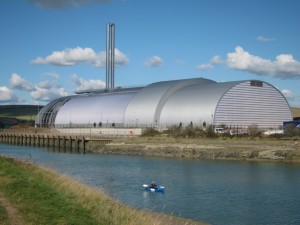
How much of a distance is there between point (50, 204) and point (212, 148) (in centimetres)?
4798

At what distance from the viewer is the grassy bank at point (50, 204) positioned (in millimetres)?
12805

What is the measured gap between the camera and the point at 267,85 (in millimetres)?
93875

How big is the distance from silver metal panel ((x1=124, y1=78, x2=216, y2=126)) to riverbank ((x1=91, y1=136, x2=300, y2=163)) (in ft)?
62.6

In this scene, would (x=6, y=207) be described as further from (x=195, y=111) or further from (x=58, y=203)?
(x=195, y=111)

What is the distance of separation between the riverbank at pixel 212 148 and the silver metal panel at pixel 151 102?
19.1m

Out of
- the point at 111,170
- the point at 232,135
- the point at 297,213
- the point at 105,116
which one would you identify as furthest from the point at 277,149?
the point at 105,116

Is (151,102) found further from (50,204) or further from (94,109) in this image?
(50,204)

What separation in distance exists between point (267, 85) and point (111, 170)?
186 ft

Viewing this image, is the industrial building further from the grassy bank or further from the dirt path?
the dirt path

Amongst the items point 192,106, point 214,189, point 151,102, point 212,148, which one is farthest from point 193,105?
point 214,189

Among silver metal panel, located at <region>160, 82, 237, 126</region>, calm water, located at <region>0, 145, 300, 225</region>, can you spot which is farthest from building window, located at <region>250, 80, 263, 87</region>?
calm water, located at <region>0, 145, 300, 225</region>

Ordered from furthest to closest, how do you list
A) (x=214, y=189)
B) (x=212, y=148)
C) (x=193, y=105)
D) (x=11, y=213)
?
(x=193, y=105), (x=212, y=148), (x=214, y=189), (x=11, y=213)

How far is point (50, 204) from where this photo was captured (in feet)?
48.2

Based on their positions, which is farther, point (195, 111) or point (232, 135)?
point (195, 111)
